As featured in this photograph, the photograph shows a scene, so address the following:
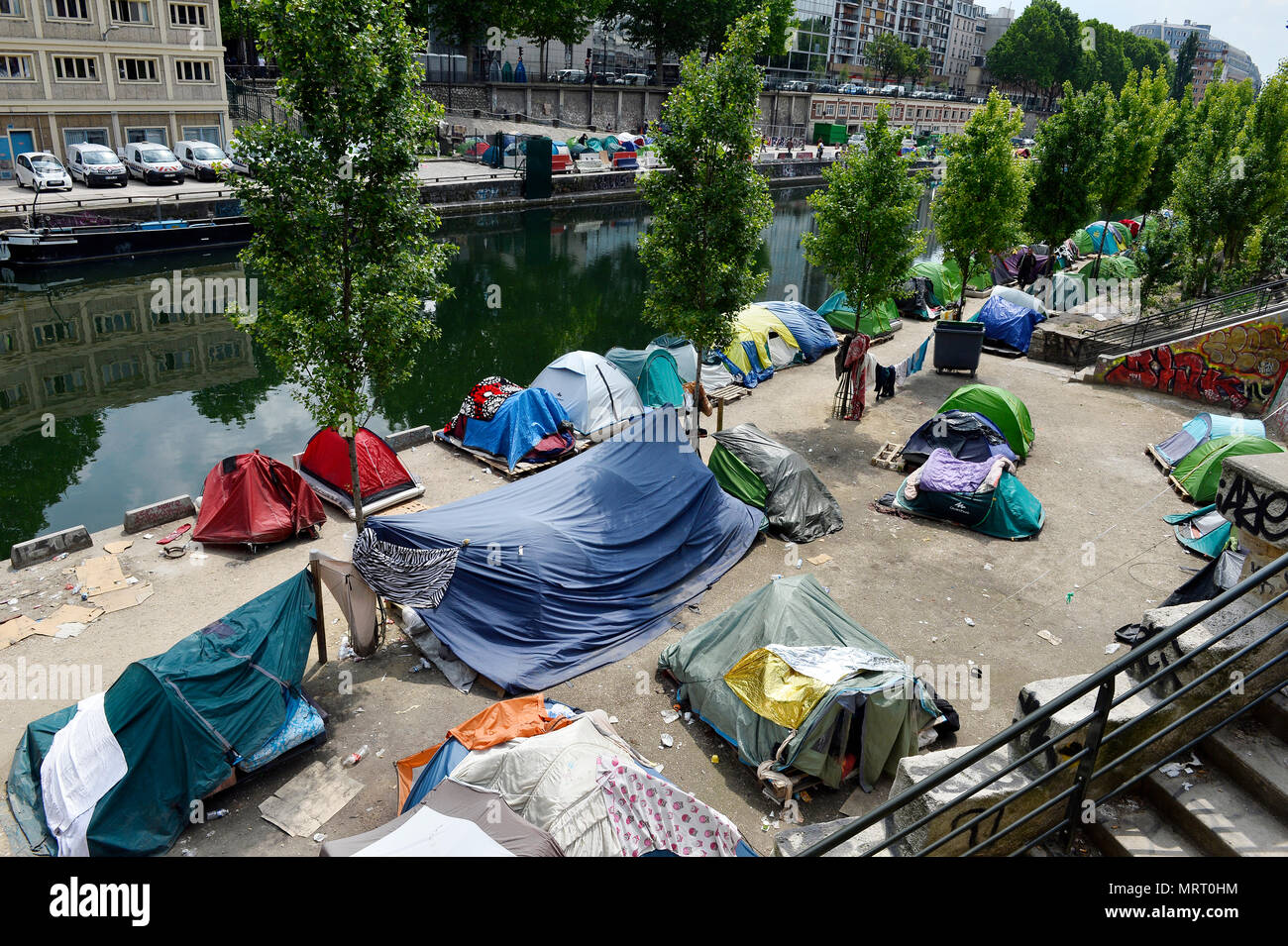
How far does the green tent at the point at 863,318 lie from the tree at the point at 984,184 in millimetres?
2748

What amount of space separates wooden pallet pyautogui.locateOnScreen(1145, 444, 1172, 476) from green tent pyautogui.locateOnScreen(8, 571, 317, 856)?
16010mm

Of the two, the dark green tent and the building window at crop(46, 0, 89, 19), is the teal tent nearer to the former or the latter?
the dark green tent

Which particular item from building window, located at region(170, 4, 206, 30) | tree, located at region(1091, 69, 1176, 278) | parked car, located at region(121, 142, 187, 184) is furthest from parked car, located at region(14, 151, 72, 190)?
tree, located at region(1091, 69, 1176, 278)

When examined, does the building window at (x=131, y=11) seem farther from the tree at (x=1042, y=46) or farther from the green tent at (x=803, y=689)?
the tree at (x=1042, y=46)

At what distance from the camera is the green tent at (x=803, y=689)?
30.0 ft

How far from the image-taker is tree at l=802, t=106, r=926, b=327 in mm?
19250

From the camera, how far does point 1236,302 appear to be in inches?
903

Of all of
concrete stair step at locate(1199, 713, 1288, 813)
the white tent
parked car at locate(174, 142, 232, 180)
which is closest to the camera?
concrete stair step at locate(1199, 713, 1288, 813)

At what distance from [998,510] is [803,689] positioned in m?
7.05

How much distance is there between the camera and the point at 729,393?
2138 cm

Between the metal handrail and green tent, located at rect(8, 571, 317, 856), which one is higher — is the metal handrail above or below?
above

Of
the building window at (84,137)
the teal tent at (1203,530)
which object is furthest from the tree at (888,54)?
the teal tent at (1203,530)
